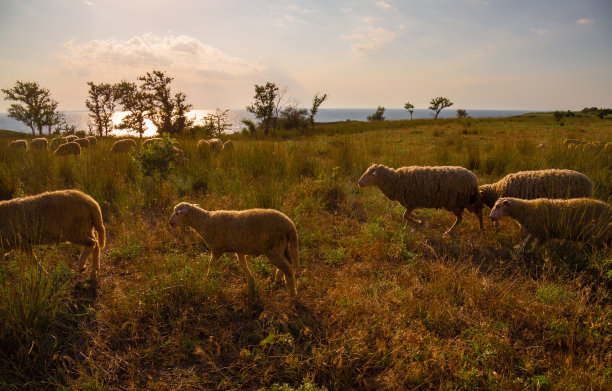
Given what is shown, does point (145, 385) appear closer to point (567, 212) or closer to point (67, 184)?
point (567, 212)

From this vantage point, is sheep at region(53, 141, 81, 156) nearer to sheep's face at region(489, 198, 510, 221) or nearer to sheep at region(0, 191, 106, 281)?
sheep at region(0, 191, 106, 281)

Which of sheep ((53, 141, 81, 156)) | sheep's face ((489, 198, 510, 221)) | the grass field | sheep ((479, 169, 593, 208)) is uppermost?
sheep ((53, 141, 81, 156))

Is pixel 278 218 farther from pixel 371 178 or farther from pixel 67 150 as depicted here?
pixel 67 150

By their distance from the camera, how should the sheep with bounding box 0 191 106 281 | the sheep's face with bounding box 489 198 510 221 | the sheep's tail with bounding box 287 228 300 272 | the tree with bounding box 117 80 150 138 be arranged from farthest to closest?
the tree with bounding box 117 80 150 138 < the sheep's face with bounding box 489 198 510 221 < the sheep's tail with bounding box 287 228 300 272 < the sheep with bounding box 0 191 106 281

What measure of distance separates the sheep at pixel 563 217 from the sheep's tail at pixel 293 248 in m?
3.17

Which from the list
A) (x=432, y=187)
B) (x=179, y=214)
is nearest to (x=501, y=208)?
(x=432, y=187)

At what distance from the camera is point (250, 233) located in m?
3.32

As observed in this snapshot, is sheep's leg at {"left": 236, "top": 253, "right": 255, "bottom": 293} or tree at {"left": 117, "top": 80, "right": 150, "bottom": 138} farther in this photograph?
tree at {"left": 117, "top": 80, "right": 150, "bottom": 138}

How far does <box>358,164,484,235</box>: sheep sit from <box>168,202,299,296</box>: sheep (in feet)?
9.45

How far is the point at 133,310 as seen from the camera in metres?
3.07

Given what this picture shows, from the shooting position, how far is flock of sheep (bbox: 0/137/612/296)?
335cm

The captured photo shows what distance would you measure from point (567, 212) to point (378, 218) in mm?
2784

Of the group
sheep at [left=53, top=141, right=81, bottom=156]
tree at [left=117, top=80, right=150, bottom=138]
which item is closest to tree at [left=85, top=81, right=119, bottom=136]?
tree at [left=117, top=80, right=150, bottom=138]

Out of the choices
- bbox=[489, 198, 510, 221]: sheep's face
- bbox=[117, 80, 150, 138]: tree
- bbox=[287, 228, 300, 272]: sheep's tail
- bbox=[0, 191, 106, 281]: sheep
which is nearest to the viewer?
bbox=[0, 191, 106, 281]: sheep
